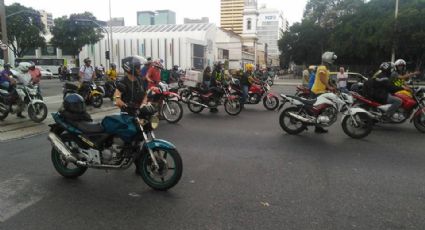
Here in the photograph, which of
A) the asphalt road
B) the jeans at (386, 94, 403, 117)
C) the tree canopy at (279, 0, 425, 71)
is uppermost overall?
the tree canopy at (279, 0, 425, 71)

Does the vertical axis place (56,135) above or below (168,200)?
above

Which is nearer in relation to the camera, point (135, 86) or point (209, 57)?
point (135, 86)

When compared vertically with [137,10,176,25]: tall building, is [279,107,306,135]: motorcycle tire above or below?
below

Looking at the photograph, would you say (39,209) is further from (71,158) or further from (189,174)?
(189,174)

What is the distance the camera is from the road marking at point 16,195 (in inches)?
159

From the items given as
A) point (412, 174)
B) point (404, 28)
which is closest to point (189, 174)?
point (412, 174)

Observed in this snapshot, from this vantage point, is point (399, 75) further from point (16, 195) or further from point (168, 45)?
point (168, 45)

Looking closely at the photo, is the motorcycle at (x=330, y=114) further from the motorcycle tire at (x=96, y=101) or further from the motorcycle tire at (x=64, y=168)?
the motorcycle tire at (x=96, y=101)

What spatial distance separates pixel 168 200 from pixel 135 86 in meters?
2.52

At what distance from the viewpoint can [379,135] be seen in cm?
841

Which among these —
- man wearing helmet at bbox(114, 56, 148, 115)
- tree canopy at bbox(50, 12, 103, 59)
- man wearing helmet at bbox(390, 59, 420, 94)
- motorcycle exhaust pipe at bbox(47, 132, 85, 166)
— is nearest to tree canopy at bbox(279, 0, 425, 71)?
man wearing helmet at bbox(390, 59, 420, 94)

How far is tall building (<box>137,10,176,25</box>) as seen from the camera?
114188mm

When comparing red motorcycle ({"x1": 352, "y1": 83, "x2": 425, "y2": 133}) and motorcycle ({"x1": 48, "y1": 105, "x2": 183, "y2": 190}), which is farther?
red motorcycle ({"x1": 352, "y1": 83, "x2": 425, "y2": 133})

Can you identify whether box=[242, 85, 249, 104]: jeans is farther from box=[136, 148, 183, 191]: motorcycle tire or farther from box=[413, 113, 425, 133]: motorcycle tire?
box=[136, 148, 183, 191]: motorcycle tire
